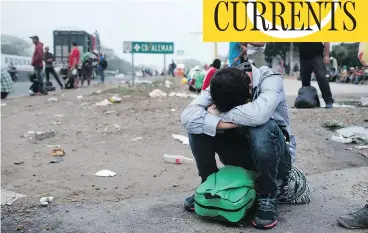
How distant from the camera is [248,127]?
213cm

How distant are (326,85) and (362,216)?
4115mm

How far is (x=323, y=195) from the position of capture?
2674mm

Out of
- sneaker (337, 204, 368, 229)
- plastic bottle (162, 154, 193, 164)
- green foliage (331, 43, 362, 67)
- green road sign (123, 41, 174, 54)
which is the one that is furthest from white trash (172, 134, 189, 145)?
green road sign (123, 41, 174, 54)

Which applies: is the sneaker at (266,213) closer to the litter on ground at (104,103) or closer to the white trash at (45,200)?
the white trash at (45,200)

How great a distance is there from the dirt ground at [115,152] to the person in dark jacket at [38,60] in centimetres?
397

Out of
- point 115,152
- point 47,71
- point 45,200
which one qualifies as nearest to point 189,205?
point 45,200

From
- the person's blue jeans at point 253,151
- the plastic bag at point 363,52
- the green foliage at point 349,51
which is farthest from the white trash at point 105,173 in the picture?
the green foliage at point 349,51

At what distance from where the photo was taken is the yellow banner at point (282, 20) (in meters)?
2.95

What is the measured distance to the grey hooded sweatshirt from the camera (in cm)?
210

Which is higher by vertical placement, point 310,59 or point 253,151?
point 310,59

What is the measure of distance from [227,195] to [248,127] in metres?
0.36

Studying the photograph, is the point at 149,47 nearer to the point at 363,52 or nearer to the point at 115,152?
the point at 115,152

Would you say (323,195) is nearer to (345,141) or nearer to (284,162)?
(284,162)

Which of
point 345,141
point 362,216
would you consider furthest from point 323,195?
point 345,141
